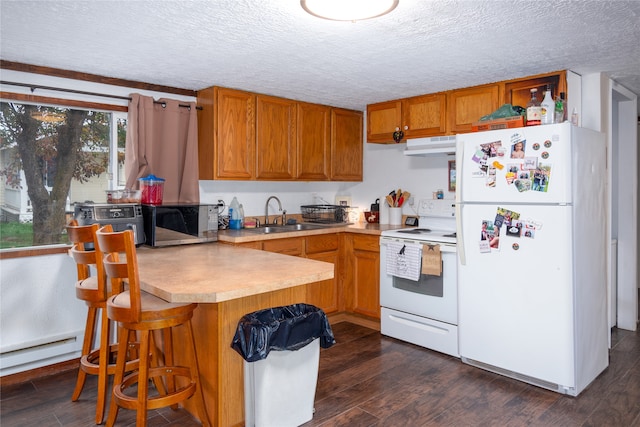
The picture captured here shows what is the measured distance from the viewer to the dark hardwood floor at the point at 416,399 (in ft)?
7.95

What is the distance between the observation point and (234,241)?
134 inches

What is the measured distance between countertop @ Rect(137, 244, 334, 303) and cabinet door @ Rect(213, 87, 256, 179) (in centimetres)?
102

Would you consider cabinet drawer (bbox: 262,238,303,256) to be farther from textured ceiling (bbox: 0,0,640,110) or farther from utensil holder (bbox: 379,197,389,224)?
textured ceiling (bbox: 0,0,640,110)

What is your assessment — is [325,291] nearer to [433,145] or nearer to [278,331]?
[433,145]

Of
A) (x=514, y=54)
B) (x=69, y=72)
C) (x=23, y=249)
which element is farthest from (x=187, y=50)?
(x=514, y=54)

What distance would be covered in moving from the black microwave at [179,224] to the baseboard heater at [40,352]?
0.88 metres

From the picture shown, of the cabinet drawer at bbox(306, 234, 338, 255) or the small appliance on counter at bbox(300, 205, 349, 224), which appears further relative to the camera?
the small appliance on counter at bbox(300, 205, 349, 224)

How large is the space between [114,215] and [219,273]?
124 centimetres

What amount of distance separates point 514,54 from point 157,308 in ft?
8.27

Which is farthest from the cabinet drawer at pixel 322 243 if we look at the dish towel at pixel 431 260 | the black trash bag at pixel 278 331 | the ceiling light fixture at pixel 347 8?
the ceiling light fixture at pixel 347 8

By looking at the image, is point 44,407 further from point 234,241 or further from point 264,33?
point 264,33

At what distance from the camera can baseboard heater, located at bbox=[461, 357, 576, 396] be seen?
8.90 feet

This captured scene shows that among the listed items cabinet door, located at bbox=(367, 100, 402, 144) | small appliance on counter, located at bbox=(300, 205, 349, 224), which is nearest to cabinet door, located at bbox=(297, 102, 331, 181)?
small appliance on counter, located at bbox=(300, 205, 349, 224)

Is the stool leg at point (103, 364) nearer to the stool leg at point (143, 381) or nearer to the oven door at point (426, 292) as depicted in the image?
the stool leg at point (143, 381)
